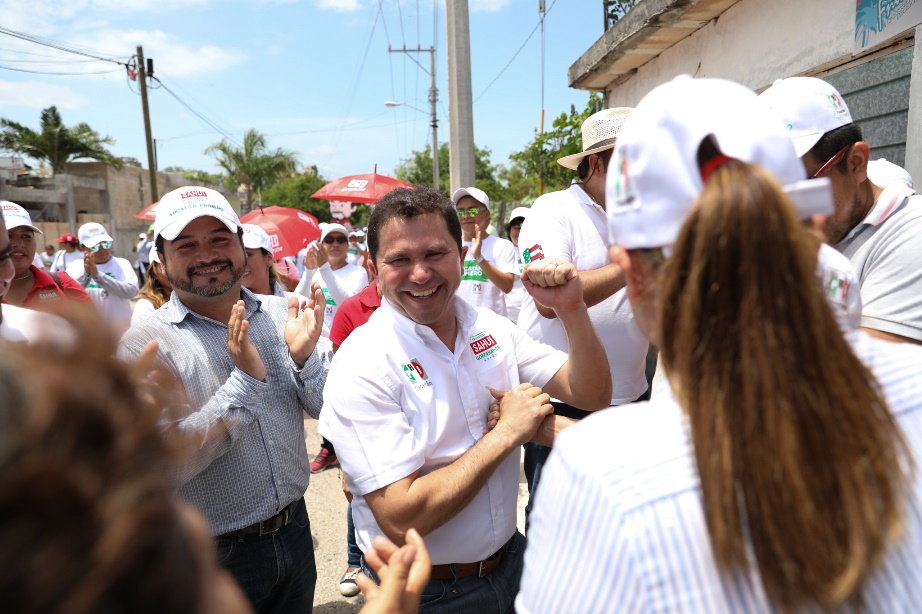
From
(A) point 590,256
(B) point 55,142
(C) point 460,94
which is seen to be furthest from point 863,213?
(B) point 55,142

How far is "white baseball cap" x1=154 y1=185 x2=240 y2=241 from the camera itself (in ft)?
8.17

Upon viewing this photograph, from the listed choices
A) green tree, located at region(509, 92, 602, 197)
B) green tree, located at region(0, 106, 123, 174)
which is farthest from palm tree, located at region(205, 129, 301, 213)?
green tree, located at region(509, 92, 602, 197)

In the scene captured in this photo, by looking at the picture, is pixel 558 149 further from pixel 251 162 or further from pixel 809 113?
pixel 251 162

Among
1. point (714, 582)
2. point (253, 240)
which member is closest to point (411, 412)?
point (714, 582)

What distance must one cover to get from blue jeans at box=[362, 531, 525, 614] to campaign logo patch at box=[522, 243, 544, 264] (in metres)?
1.50

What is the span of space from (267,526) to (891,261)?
2450 millimetres

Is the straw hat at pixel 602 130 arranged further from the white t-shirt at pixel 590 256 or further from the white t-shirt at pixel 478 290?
the white t-shirt at pixel 478 290

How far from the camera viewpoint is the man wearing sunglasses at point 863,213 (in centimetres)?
206

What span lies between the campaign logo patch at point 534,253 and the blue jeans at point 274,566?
5.12 feet

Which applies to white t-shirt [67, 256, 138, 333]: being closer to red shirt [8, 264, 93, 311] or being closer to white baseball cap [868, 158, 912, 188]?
red shirt [8, 264, 93, 311]

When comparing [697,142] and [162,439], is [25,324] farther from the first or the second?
[697,142]

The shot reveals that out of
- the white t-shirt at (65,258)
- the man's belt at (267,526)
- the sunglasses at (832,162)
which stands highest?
the sunglasses at (832,162)

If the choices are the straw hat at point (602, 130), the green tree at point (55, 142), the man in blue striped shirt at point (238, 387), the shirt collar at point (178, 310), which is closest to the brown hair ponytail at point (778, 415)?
the man in blue striped shirt at point (238, 387)

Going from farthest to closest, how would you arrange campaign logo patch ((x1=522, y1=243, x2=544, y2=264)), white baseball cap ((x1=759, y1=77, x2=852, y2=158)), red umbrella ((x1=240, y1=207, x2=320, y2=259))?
red umbrella ((x1=240, y1=207, x2=320, y2=259)) < campaign logo patch ((x1=522, y1=243, x2=544, y2=264)) < white baseball cap ((x1=759, y1=77, x2=852, y2=158))
